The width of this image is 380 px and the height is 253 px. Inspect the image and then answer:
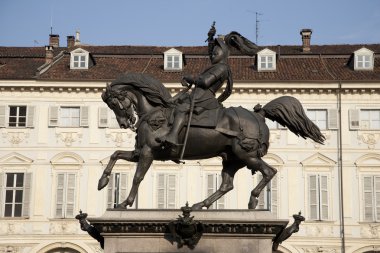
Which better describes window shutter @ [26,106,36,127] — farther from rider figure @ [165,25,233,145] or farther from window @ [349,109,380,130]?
rider figure @ [165,25,233,145]

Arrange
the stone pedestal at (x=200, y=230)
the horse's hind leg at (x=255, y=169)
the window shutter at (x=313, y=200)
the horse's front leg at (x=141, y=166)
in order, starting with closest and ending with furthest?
1. the stone pedestal at (x=200, y=230)
2. the horse's front leg at (x=141, y=166)
3. the horse's hind leg at (x=255, y=169)
4. the window shutter at (x=313, y=200)

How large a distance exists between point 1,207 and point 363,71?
63.7 feet

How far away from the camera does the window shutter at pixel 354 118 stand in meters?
41.3

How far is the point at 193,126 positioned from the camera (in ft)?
46.4

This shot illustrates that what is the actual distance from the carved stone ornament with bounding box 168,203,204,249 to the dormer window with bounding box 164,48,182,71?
31.0 meters

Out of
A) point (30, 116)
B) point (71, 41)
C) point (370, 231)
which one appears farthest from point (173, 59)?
point (370, 231)

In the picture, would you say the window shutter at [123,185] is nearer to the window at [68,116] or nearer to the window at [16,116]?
the window at [68,116]

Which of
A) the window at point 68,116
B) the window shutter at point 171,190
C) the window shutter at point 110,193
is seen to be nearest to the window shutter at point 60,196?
the window shutter at point 110,193

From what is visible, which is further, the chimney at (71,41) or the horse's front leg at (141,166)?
the chimney at (71,41)

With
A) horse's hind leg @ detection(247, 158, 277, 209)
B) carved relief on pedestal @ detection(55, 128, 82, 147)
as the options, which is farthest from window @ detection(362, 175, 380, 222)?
horse's hind leg @ detection(247, 158, 277, 209)

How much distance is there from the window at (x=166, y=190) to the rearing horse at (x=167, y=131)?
26.0m

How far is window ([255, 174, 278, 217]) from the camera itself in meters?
39.9

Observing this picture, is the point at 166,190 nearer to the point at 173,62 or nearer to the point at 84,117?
the point at 84,117

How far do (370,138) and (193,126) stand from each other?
28.4 metres
